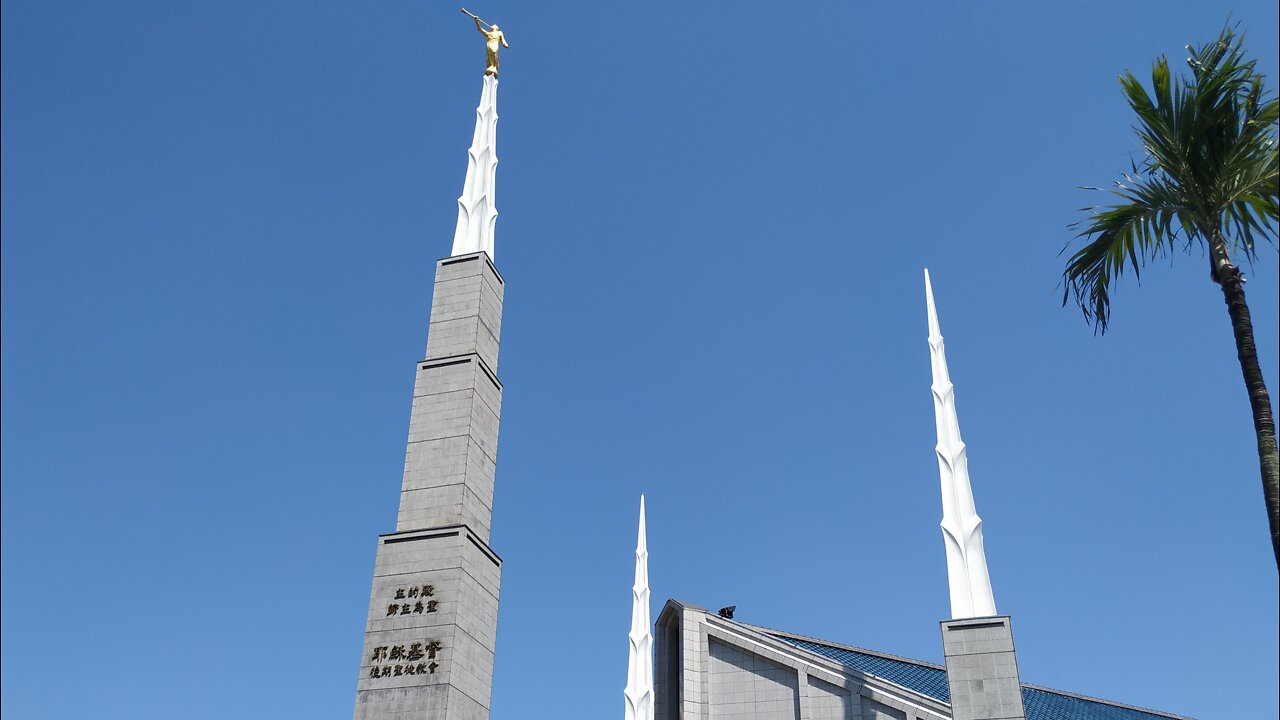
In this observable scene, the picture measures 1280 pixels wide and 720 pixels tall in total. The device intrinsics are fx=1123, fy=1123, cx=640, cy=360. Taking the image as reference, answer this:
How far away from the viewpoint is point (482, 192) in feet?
93.8

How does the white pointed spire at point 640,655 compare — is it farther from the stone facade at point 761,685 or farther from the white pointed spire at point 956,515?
the white pointed spire at point 956,515

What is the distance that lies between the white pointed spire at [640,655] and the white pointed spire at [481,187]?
631 inches

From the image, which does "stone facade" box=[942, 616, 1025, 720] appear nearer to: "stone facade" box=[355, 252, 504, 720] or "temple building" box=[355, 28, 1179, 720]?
"temple building" box=[355, 28, 1179, 720]

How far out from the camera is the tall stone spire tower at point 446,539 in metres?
21.2

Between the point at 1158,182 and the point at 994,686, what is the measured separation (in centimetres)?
1080

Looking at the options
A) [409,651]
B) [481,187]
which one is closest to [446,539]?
[409,651]

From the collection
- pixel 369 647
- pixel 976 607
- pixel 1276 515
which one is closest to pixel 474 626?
pixel 369 647

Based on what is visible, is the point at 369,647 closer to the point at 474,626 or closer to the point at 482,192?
the point at 474,626

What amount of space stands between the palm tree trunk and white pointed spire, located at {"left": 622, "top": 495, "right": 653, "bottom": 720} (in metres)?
25.2

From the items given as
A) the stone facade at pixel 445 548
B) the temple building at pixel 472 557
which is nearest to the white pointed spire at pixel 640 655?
the temple building at pixel 472 557

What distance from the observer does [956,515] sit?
2539 centimetres

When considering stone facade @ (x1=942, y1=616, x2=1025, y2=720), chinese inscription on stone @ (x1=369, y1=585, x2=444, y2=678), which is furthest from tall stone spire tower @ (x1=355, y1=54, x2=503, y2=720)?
stone facade @ (x1=942, y1=616, x2=1025, y2=720)

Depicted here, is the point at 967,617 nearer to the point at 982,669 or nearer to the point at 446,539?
the point at 982,669

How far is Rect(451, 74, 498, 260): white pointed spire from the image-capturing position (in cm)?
2764
